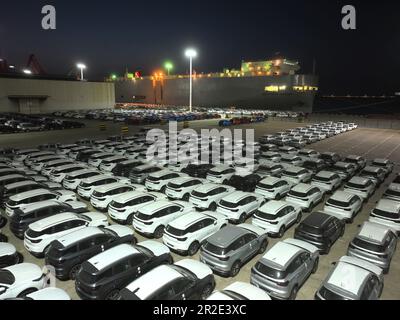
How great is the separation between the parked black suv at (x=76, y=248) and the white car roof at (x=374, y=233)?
891 centimetres

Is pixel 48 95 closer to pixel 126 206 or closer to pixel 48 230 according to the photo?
pixel 126 206

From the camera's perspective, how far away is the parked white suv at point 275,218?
12.2 metres

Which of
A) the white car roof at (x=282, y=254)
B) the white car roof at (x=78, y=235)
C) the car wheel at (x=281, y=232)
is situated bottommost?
the car wheel at (x=281, y=232)

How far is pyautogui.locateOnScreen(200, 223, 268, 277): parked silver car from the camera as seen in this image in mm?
9625

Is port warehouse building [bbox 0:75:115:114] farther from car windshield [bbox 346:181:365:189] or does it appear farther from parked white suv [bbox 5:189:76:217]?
car windshield [bbox 346:181:365:189]

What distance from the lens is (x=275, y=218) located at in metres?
12.2

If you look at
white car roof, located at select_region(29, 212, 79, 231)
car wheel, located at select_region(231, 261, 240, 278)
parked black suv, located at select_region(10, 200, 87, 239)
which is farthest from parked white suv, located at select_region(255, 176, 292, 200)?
parked black suv, located at select_region(10, 200, 87, 239)

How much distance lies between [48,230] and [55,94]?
2639 inches

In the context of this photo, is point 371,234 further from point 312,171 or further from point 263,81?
point 263,81

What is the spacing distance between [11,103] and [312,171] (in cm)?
6477

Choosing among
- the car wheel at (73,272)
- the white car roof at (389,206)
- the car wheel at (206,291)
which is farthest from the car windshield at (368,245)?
the car wheel at (73,272)

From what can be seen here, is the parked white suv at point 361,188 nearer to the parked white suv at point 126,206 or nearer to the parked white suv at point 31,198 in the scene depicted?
the parked white suv at point 126,206

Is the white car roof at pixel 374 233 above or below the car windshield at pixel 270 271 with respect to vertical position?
above
